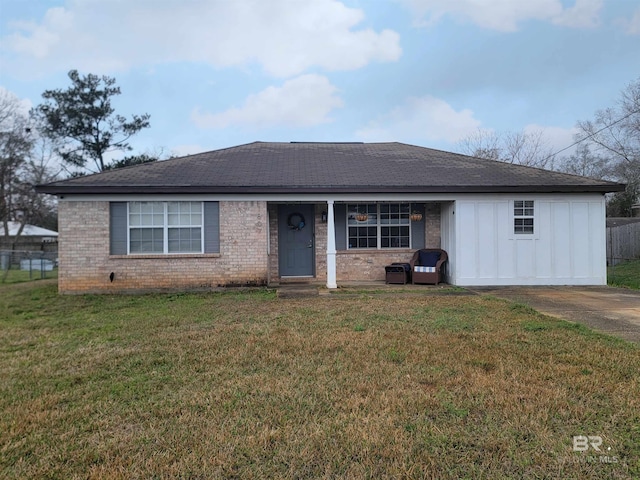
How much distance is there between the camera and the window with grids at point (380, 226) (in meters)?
12.1

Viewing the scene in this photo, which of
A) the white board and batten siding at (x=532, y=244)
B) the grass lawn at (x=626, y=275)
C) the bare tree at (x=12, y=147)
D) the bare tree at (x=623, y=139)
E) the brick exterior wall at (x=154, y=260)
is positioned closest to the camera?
the brick exterior wall at (x=154, y=260)

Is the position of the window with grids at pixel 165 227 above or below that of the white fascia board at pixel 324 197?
below

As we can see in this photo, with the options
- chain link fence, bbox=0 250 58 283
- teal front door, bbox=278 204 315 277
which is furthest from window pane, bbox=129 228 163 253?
chain link fence, bbox=0 250 58 283

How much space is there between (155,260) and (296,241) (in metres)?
3.88

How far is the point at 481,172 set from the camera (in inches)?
466

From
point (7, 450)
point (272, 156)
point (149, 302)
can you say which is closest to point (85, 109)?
point (272, 156)

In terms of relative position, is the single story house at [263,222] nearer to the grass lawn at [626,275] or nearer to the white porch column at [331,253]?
the white porch column at [331,253]

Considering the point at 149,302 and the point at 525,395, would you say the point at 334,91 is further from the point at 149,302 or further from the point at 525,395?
the point at 525,395

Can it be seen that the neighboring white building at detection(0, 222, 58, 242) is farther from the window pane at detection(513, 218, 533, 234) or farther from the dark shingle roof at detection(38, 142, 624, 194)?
the window pane at detection(513, 218, 533, 234)

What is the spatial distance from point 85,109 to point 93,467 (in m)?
32.4

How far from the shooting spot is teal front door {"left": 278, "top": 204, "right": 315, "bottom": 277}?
12.0 m

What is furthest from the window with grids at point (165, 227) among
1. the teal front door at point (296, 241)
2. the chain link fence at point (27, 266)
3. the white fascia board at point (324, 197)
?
the chain link fence at point (27, 266)

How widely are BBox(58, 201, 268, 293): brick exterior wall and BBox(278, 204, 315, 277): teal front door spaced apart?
1.48 metres

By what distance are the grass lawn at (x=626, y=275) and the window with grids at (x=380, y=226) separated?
5.71m
